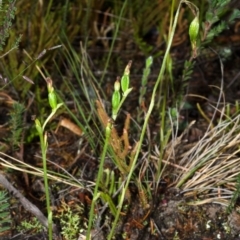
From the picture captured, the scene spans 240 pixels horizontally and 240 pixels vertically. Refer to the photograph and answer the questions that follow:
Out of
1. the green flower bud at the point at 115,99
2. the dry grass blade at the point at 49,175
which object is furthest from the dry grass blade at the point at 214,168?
the green flower bud at the point at 115,99

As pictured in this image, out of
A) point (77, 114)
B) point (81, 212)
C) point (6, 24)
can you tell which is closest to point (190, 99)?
point (77, 114)

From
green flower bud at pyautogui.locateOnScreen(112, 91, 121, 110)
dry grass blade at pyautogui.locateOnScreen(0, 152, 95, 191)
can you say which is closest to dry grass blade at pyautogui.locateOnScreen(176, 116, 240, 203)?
dry grass blade at pyautogui.locateOnScreen(0, 152, 95, 191)

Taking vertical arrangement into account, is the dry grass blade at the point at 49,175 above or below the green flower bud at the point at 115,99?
below

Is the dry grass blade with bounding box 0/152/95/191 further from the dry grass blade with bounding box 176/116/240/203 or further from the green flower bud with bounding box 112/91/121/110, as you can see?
the green flower bud with bounding box 112/91/121/110

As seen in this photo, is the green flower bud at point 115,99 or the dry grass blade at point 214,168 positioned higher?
the green flower bud at point 115,99

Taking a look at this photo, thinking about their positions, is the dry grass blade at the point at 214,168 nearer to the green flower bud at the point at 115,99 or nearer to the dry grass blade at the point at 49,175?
the dry grass blade at the point at 49,175

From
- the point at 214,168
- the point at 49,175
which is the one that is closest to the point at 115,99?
the point at 49,175

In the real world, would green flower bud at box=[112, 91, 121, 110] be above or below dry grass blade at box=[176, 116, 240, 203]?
above

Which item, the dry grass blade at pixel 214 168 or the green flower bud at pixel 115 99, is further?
the dry grass blade at pixel 214 168

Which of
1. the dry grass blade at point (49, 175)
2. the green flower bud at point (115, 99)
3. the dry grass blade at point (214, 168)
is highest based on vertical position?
the green flower bud at point (115, 99)

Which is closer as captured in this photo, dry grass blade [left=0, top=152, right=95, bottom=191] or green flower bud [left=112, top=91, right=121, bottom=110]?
green flower bud [left=112, top=91, right=121, bottom=110]

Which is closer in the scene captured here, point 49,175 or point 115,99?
point 115,99

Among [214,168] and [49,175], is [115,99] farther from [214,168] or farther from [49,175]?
[214,168]
